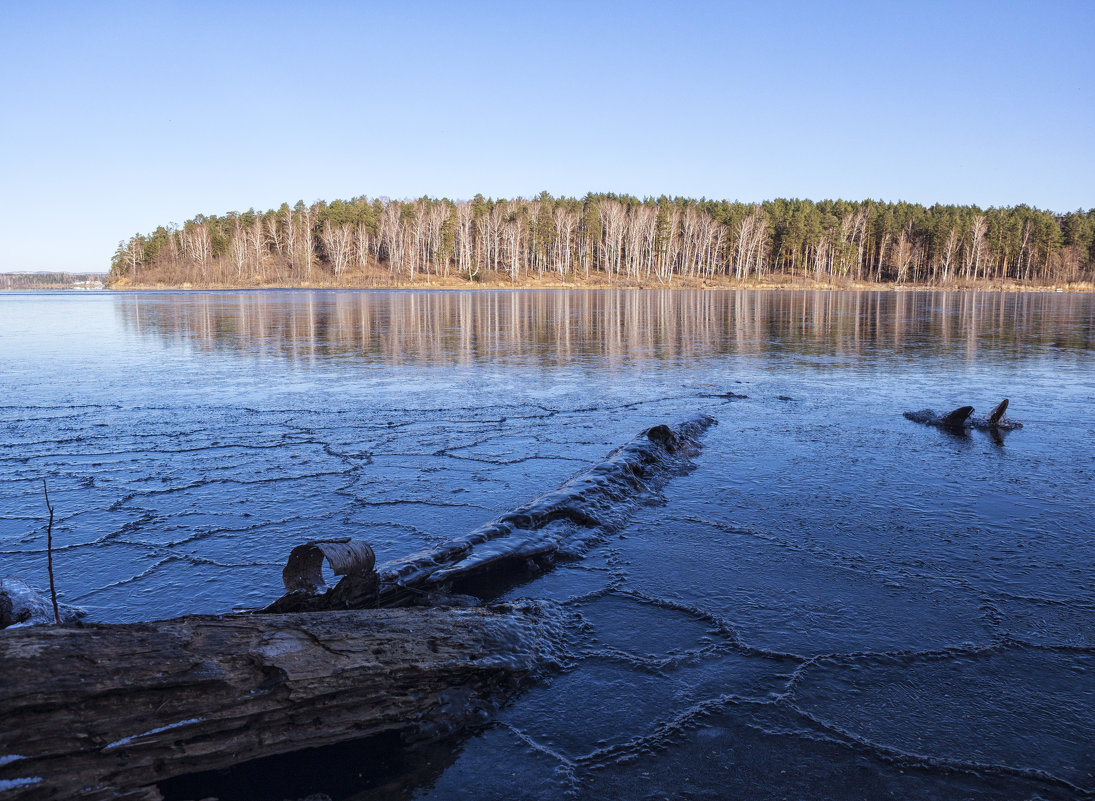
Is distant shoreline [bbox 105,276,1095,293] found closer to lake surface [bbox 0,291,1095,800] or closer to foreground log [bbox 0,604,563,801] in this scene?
lake surface [bbox 0,291,1095,800]

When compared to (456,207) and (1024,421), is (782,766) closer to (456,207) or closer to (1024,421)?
(1024,421)

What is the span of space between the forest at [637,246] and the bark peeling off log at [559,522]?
97582 mm

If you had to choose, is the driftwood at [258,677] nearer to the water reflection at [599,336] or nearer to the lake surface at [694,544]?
the lake surface at [694,544]

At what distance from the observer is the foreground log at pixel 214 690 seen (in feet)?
8.95

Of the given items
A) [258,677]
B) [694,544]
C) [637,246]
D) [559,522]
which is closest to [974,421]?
[694,544]

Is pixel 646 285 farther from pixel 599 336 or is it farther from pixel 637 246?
pixel 599 336

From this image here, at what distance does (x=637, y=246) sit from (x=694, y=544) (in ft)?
339

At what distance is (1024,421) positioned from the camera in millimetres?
11227

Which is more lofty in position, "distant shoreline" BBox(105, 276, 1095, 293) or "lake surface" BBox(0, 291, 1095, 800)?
"distant shoreline" BBox(105, 276, 1095, 293)

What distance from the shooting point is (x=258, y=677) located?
321 cm

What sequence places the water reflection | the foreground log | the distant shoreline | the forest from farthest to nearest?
1. the forest
2. the distant shoreline
3. the water reflection
4. the foreground log

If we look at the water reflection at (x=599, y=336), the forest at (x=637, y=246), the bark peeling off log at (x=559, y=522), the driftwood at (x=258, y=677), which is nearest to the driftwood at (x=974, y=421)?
the bark peeling off log at (x=559, y=522)

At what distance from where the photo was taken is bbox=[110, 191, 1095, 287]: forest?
356 feet

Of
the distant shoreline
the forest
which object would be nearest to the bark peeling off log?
the distant shoreline
